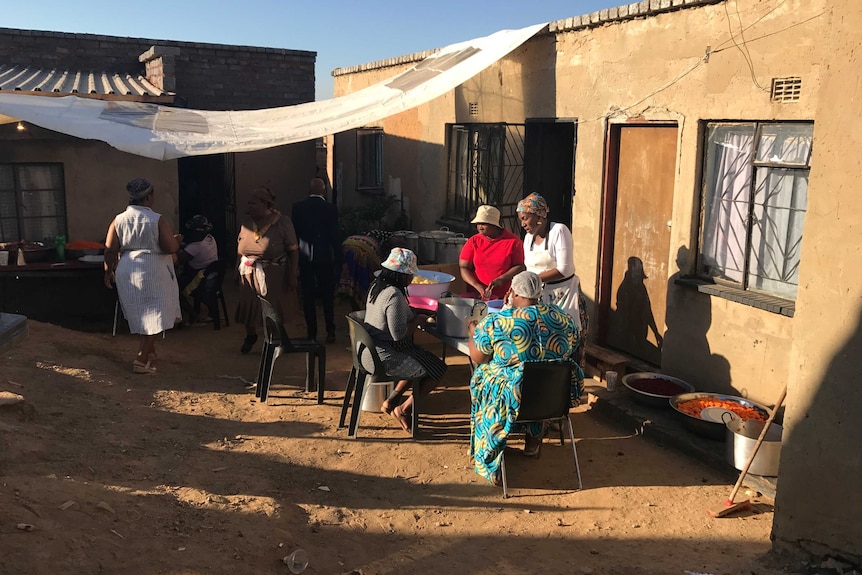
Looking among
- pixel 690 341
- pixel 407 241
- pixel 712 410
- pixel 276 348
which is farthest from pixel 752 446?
pixel 407 241

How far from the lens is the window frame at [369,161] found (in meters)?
12.4

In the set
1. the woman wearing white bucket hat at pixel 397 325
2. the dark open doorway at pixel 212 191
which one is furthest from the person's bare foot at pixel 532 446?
the dark open doorway at pixel 212 191

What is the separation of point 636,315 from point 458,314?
6.94 ft

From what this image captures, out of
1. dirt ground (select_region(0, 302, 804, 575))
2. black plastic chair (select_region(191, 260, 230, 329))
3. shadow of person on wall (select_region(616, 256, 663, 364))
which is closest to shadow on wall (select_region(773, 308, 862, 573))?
dirt ground (select_region(0, 302, 804, 575))

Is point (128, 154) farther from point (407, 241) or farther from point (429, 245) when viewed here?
point (429, 245)

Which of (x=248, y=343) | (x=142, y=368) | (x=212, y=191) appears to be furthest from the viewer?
(x=212, y=191)

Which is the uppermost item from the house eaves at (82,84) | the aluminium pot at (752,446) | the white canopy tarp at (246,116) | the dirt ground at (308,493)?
the house eaves at (82,84)

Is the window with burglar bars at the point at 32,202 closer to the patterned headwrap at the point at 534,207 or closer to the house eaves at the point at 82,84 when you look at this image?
the house eaves at the point at 82,84

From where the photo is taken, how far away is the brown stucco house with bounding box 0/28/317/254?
8.95 metres

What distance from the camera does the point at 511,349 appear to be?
14.8 feet

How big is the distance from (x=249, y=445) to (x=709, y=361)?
3.57m

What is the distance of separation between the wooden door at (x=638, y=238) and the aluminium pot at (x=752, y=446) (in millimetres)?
1653

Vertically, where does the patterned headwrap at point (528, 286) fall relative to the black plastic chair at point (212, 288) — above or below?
above

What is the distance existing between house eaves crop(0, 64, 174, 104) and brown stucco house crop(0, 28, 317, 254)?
17 mm
